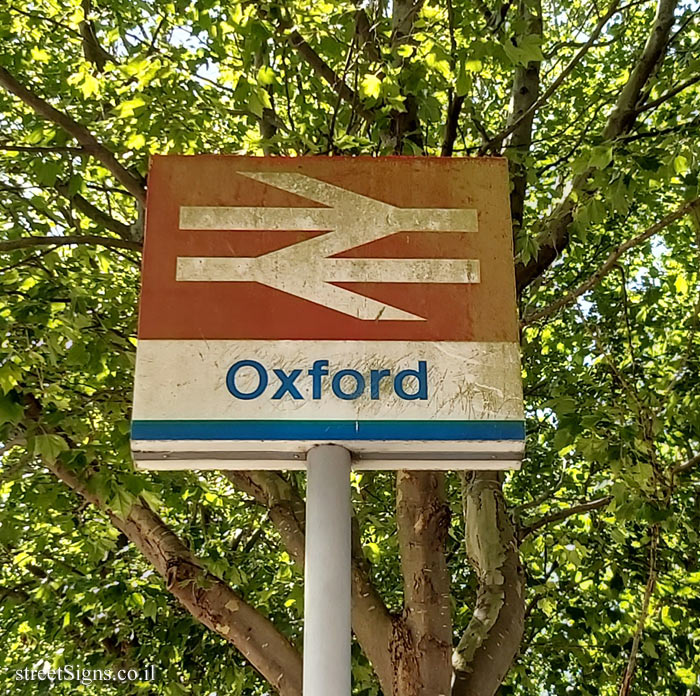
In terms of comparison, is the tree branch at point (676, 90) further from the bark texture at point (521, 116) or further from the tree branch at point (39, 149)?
the tree branch at point (39, 149)

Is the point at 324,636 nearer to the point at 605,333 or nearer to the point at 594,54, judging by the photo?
the point at 605,333

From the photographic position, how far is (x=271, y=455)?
180cm

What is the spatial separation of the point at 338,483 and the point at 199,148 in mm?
2617

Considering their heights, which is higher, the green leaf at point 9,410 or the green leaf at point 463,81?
the green leaf at point 463,81

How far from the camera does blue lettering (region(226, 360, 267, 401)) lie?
5.74 feet

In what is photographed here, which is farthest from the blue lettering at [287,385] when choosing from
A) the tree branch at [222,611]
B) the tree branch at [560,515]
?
the tree branch at [560,515]

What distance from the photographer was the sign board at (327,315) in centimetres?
174

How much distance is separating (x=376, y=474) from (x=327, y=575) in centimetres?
399

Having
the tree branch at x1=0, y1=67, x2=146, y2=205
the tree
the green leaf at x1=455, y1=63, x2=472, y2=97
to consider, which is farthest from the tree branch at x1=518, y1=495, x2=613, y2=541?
the tree branch at x1=0, y1=67, x2=146, y2=205

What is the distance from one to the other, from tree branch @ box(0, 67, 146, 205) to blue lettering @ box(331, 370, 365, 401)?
2415 millimetres

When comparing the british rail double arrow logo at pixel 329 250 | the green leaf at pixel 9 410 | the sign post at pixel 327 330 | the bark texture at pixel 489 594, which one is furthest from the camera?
the bark texture at pixel 489 594

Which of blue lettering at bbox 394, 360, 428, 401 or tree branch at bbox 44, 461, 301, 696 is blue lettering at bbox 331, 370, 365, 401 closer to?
blue lettering at bbox 394, 360, 428, 401

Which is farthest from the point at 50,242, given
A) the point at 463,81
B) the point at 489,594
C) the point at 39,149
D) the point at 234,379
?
the point at 489,594

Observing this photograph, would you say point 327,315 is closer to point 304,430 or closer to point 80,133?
point 304,430
